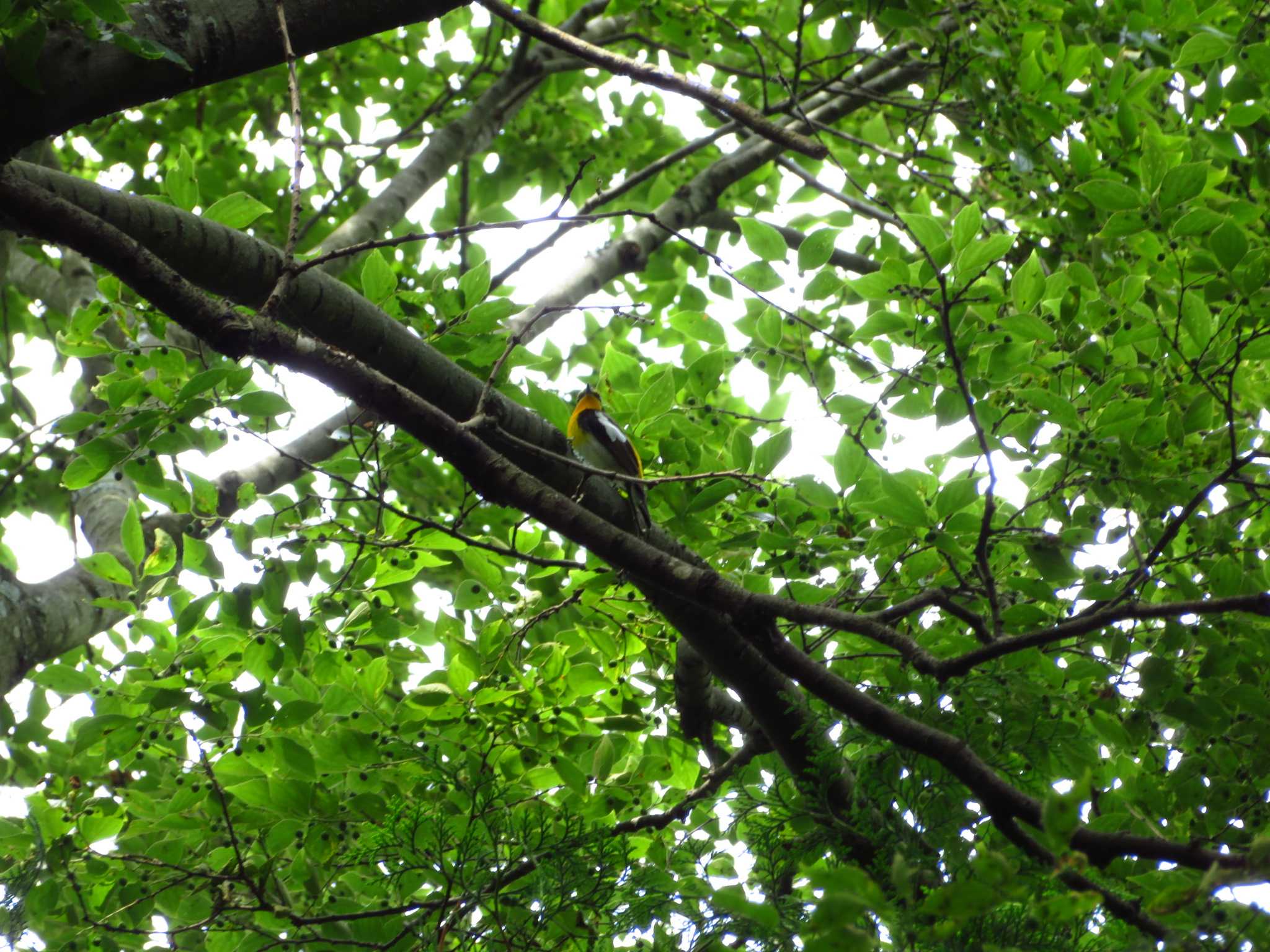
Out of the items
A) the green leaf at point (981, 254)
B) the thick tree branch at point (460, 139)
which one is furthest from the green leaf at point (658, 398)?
the thick tree branch at point (460, 139)

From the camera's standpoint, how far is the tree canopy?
2434 millimetres

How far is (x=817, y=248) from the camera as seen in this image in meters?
3.29

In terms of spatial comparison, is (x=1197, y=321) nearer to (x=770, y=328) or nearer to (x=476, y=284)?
(x=770, y=328)

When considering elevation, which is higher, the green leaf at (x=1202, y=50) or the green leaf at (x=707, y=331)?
the green leaf at (x=1202, y=50)

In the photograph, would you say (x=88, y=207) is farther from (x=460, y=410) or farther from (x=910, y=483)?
(x=910, y=483)

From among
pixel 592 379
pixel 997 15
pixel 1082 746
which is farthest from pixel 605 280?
pixel 1082 746

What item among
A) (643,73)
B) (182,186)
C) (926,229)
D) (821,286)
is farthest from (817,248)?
(182,186)

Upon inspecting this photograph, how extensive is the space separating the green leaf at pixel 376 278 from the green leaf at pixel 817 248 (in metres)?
1.39

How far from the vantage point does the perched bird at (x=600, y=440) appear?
13.5 ft

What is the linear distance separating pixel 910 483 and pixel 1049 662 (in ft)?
3.14

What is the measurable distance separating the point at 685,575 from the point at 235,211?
1.86 meters

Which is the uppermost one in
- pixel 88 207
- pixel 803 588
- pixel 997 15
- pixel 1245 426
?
pixel 997 15

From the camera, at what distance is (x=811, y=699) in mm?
3168

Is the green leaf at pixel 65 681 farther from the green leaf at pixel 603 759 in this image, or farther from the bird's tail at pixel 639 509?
the bird's tail at pixel 639 509
